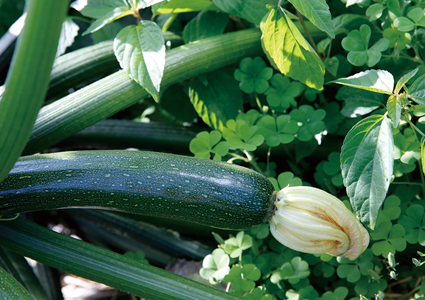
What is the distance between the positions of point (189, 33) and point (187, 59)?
0.18 meters

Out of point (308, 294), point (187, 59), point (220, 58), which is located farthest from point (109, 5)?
point (308, 294)

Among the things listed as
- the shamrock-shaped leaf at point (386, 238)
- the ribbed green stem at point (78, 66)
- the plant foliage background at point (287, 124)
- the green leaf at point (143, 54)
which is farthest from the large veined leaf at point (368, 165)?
the ribbed green stem at point (78, 66)

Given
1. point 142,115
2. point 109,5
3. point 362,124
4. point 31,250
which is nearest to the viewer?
point 362,124

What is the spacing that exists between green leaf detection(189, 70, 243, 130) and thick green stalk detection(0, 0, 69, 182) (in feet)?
2.34

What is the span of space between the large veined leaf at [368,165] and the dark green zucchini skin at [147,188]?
9.4 inches

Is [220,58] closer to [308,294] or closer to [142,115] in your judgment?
[142,115]

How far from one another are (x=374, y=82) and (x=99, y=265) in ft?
2.91

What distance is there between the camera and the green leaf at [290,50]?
42.7 inches

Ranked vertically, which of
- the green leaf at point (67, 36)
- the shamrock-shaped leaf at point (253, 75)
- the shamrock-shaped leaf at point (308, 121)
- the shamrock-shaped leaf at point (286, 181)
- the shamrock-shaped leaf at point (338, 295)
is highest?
the green leaf at point (67, 36)

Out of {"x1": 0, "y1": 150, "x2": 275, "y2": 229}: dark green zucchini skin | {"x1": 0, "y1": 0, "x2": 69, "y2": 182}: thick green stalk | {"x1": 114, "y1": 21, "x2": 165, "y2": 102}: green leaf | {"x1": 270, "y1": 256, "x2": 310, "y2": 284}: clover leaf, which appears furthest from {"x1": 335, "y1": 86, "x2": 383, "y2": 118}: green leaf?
{"x1": 0, "y1": 0, "x2": 69, "y2": 182}: thick green stalk

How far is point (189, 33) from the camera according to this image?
1.46 metres

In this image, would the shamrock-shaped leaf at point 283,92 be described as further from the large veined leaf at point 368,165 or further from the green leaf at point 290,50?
the large veined leaf at point 368,165

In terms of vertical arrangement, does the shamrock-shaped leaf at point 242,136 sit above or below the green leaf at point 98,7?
below

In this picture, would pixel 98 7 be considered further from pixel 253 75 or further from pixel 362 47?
pixel 362 47
